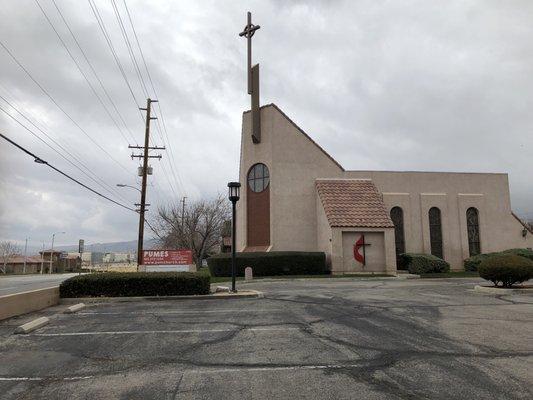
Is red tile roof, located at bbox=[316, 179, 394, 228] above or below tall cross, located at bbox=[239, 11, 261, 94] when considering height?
below

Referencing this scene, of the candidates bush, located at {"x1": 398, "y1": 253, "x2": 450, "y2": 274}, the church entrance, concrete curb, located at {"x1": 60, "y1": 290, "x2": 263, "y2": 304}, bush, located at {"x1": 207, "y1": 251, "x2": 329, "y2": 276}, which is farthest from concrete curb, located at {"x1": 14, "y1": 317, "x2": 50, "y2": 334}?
bush, located at {"x1": 398, "y1": 253, "x2": 450, "y2": 274}

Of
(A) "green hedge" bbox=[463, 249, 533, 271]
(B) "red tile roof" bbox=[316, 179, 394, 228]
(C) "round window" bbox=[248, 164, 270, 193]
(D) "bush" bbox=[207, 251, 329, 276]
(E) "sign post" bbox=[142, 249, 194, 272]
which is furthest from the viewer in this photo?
(C) "round window" bbox=[248, 164, 270, 193]

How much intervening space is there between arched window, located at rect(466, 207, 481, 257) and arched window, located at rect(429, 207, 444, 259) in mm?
2240

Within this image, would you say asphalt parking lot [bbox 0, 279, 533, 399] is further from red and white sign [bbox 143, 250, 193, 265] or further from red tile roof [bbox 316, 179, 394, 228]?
red tile roof [bbox 316, 179, 394, 228]

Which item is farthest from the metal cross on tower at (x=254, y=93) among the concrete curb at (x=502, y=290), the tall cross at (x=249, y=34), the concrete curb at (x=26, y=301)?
the concrete curb at (x=26, y=301)

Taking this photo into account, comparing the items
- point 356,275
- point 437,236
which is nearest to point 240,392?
point 356,275

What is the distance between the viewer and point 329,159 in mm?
32781

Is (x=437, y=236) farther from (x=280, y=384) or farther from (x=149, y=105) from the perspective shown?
(x=280, y=384)

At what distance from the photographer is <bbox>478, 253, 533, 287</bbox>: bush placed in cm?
1645

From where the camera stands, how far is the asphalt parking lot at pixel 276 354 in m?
5.36

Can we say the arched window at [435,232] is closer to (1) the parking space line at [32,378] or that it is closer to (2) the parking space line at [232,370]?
(2) the parking space line at [232,370]

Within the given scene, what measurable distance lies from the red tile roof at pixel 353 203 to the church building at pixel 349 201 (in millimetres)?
69

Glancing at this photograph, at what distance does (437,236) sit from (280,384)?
30537 mm

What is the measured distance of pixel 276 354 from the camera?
22.8 feet
